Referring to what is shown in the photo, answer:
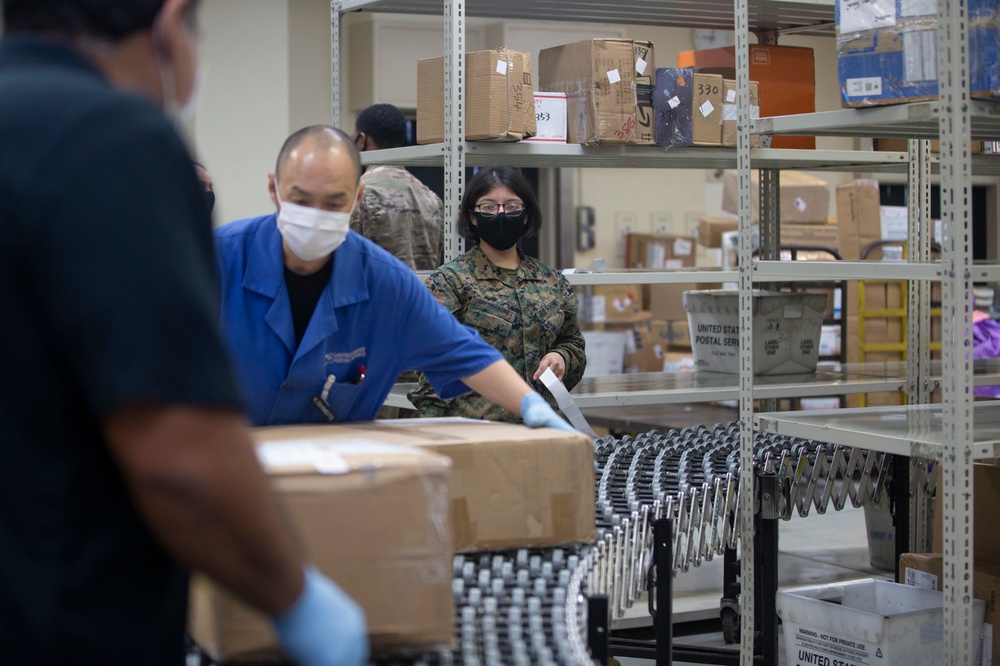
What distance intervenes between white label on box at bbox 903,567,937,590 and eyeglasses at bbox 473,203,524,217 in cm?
175

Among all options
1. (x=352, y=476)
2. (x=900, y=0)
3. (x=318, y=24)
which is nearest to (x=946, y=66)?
(x=900, y=0)

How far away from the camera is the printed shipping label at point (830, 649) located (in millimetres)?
3230

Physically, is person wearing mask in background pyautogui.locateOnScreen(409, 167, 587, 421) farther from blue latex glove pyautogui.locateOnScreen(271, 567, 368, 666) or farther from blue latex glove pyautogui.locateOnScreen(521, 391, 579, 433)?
blue latex glove pyautogui.locateOnScreen(271, 567, 368, 666)

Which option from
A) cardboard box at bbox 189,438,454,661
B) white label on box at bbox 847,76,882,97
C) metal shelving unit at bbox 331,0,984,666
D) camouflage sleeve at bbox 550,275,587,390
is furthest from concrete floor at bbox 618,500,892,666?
cardboard box at bbox 189,438,454,661

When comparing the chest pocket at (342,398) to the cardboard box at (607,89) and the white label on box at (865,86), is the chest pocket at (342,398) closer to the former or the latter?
the white label on box at (865,86)

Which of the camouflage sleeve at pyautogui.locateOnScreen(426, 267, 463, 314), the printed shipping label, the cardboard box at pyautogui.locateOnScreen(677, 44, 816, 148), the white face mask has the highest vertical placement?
the cardboard box at pyautogui.locateOnScreen(677, 44, 816, 148)

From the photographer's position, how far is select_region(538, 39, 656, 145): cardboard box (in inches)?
162

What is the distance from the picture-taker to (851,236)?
794 cm

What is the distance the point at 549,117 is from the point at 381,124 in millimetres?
865

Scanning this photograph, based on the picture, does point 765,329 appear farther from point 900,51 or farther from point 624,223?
point 624,223

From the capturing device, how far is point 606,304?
8.88 metres

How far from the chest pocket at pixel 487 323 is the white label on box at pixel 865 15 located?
140cm

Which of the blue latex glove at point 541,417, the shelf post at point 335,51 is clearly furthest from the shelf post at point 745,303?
the shelf post at point 335,51

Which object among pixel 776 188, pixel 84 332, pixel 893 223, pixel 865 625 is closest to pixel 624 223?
pixel 893 223
